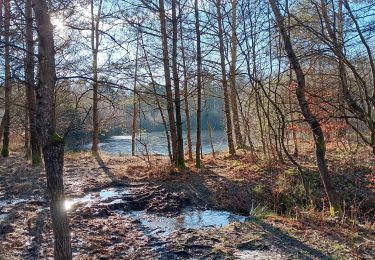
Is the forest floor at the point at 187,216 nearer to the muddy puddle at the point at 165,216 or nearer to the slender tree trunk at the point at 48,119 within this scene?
the muddy puddle at the point at 165,216

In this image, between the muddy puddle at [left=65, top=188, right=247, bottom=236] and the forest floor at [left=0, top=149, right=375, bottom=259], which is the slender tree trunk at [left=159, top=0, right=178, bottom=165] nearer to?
the forest floor at [left=0, top=149, right=375, bottom=259]

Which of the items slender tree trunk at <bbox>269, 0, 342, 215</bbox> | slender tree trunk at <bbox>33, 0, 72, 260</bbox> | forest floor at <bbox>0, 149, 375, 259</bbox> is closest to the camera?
slender tree trunk at <bbox>33, 0, 72, 260</bbox>

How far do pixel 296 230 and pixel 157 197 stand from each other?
347cm

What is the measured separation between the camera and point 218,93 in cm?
1630

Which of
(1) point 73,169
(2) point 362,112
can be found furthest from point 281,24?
(1) point 73,169

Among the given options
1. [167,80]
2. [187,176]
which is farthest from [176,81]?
[187,176]

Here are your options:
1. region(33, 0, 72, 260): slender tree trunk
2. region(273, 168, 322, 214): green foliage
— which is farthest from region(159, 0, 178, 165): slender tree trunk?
region(33, 0, 72, 260): slender tree trunk

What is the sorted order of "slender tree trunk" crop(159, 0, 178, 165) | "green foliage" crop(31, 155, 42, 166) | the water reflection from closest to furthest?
1. the water reflection
2. "slender tree trunk" crop(159, 0, 178, 165)
3. "green foliage" crop(31, 155, 42, 166)

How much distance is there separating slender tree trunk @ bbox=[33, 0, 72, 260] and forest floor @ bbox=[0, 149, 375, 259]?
1556 millimetres

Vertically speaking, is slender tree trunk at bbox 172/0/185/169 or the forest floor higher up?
slender tree trunk at bbox 172/0/185/169

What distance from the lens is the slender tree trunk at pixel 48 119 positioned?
12.0ft

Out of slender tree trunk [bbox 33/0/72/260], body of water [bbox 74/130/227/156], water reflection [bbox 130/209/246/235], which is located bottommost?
water reflection [bbox 130/209/246/235]

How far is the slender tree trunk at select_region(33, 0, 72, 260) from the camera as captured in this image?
3643mm

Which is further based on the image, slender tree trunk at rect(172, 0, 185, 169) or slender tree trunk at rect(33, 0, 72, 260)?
slender tree trunk at rect(172, 0, 185, 169)
